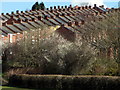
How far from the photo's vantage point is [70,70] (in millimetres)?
31641

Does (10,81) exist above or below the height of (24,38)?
below

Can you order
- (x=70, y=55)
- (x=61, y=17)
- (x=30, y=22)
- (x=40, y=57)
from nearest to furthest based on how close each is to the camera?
(x=70, y=55)
(x=40, y=57)
(x=30, y=22)
(x=61, y=17)

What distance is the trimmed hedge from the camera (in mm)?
24375

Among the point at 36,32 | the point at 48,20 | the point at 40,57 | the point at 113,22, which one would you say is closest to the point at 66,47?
the point at 40,57

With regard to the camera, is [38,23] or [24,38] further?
[38,23]

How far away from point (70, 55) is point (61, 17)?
42297 mm

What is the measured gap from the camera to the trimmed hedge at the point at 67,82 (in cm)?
2438

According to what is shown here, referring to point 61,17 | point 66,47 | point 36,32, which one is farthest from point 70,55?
point 61,17

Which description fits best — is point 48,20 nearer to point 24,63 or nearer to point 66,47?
point 24,63

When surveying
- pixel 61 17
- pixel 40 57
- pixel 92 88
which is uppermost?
pixel 61 17

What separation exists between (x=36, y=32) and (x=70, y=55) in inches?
417

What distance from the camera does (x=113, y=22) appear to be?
41969 mm

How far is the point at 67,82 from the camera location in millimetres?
26250

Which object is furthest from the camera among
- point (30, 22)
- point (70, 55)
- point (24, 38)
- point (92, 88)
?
point (30, 22)
